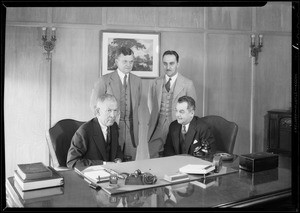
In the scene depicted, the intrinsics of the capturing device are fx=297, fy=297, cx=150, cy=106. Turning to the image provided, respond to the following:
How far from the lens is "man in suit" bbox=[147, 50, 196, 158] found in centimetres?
223

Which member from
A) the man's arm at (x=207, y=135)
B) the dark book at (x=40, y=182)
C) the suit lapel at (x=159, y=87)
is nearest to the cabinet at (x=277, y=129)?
the man's arm at (x=207, y=135)

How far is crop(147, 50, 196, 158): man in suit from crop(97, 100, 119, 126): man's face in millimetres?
275

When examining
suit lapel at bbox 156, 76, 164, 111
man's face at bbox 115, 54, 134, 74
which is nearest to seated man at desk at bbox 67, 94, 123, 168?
man's face at bbox 115, 54, 134, 74

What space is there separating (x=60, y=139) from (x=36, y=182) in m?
0.76

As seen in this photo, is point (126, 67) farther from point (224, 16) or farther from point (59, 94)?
point (224, 16)

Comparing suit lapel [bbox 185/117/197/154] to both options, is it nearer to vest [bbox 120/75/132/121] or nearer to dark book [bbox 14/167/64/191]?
vest [bbox 120/75/132/121]

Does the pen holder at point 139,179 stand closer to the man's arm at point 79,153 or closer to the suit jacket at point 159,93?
the man's arm at point 79,153

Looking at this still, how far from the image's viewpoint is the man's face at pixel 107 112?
77.8 inches

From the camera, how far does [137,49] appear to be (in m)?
2.12

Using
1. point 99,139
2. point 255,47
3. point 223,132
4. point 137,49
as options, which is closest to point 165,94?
point 137,49

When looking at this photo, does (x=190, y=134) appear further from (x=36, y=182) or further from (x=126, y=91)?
(x=36, y=182)

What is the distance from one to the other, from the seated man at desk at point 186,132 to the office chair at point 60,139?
2.19 feet

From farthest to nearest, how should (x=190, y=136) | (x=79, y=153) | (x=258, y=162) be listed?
(x=190, y=136), (x=79, y=153), (x=258, y=162)

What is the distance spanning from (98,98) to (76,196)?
1.20 m
